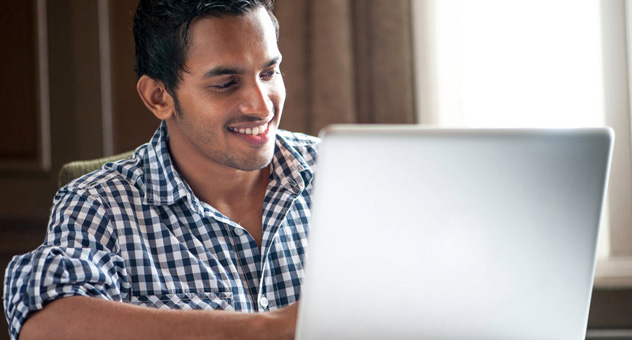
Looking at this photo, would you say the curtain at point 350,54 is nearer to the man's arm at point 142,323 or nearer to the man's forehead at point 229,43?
the man's forehead at point 229,43

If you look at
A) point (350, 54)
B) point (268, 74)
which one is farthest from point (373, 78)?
point (268, 74)

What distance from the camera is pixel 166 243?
3.91ft

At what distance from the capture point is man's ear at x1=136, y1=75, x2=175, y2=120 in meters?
1.36

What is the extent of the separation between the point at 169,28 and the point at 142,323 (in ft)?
2.03

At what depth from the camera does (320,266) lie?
69 centimetres

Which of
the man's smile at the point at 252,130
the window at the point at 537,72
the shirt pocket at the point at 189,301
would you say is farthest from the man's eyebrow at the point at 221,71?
the window at the point at 537,72

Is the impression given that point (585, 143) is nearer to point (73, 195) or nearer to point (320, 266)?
point (320, 266)

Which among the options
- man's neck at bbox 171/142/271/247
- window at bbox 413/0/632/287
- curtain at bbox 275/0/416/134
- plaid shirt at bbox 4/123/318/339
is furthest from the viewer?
curtain at bbox 275/0/416/134

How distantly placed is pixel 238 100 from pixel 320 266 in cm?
64

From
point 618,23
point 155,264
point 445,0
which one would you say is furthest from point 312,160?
point 618,23

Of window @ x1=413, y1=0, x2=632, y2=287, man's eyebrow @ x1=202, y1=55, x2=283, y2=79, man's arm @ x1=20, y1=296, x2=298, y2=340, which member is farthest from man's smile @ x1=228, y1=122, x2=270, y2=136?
window @ x1=413, y1=0, x2=632, y2=287

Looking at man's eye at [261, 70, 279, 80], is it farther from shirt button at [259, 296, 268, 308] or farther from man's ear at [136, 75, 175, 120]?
shirt button at [259, 296, 268, 308]

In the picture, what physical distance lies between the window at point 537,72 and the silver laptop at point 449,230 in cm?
118

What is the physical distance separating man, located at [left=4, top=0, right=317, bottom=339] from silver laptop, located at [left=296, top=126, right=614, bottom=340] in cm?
41
